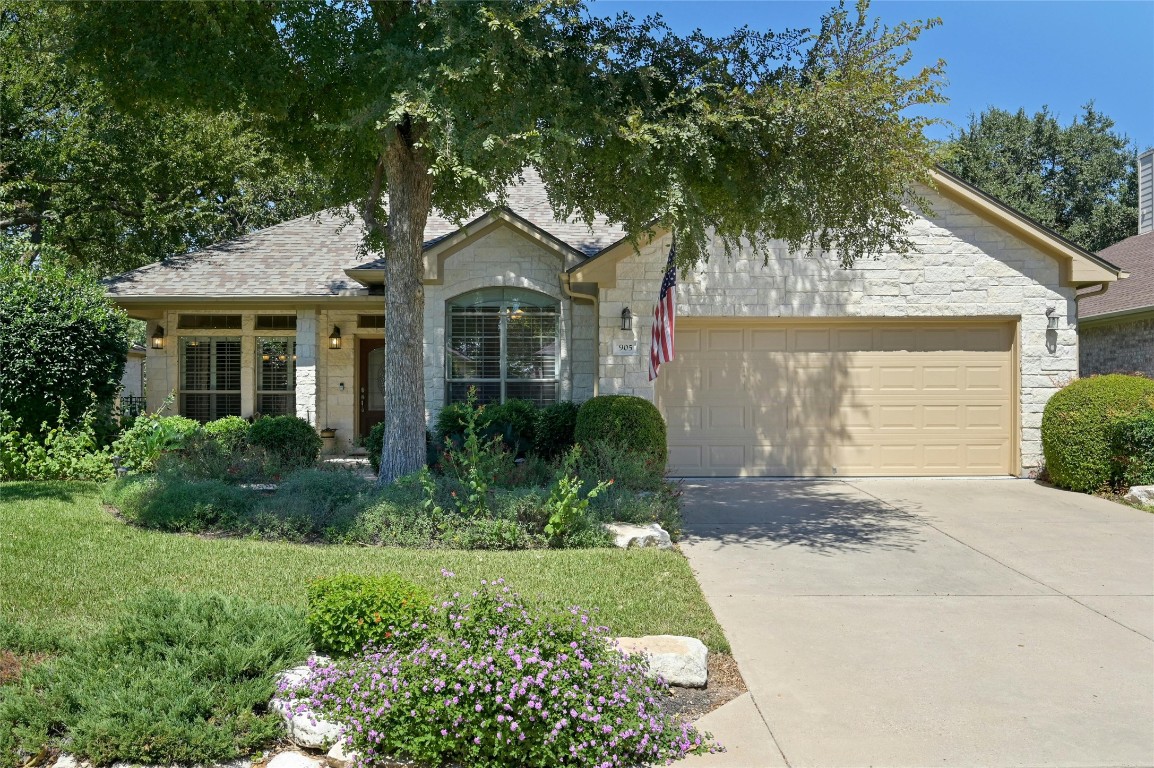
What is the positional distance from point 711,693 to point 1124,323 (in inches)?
567

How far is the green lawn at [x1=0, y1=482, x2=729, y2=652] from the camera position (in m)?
5.60

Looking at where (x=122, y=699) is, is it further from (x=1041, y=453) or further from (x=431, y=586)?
(x=1041, y=453)

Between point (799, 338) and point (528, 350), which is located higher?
point (799, 338)

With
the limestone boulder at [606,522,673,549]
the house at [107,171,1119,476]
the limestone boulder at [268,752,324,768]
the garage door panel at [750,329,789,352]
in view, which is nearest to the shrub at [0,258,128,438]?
the house at [107,171,1119,476]

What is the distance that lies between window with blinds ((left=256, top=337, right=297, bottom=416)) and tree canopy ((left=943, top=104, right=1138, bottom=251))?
2390 cm

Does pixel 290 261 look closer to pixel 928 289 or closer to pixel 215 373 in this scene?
pixel 215 373

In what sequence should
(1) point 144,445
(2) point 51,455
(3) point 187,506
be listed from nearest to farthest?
(3) point 187,506
(2) point 51,455
(1) point 144,445

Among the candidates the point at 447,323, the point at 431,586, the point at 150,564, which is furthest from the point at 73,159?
the point at 431,586

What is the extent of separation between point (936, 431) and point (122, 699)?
38.3ft

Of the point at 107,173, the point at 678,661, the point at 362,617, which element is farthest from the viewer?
the point at 107,173

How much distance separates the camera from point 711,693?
4602mm

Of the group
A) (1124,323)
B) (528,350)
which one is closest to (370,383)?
(528,350)

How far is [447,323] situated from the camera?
43.7 feet

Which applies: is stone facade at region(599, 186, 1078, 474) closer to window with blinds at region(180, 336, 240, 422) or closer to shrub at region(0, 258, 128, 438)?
shrub at region(0, 258, 128, 438)
